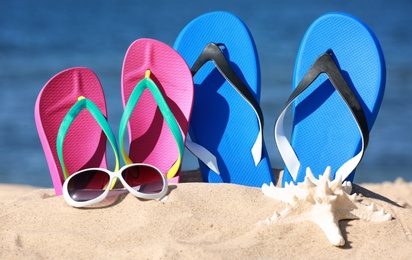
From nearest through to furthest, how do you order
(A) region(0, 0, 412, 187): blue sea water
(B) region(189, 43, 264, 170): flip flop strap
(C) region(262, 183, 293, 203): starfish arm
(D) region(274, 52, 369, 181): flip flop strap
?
(C) region(262, 183, 293, 203): starfish arm < (D) region(274, 52, 369, 181): flip flop strap < (B) region(189, 43, 264, 170): flip flop strap < (A) region(0, 0, 412, 187): blue sea water

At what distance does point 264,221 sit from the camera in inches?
85.3

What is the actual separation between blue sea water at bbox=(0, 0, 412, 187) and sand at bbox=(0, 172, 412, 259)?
92.9 inches

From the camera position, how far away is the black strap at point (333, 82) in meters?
2.56

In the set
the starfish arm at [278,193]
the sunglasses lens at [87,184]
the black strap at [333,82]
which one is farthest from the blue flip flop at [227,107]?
the sunglasses lens at [87,184]

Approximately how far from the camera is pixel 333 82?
2.66 m

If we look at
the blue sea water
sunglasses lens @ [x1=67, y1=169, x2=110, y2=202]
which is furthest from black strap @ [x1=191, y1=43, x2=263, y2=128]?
the blue sea water

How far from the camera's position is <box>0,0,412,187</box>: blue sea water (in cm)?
497

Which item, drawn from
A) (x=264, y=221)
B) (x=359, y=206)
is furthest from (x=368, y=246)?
(x=264, y=221)

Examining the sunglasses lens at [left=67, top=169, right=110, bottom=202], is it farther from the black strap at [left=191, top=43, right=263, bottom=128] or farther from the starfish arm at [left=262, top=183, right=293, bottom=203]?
the black strap at [left=191, top=43, right=263, bottom=128]

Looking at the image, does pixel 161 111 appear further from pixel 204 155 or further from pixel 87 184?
pixel 87 184

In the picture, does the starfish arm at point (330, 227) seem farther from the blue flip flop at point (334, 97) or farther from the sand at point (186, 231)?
the blue flip flop at point (334, 97)

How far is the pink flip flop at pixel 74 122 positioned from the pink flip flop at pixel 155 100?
12 centimetres

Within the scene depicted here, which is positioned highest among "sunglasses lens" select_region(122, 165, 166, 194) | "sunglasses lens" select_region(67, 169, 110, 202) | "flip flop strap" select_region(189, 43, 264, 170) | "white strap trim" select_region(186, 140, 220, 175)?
"flip flop strap" select_region(189, 43, 264, 170)

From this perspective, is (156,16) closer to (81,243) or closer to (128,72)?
(128,72)
